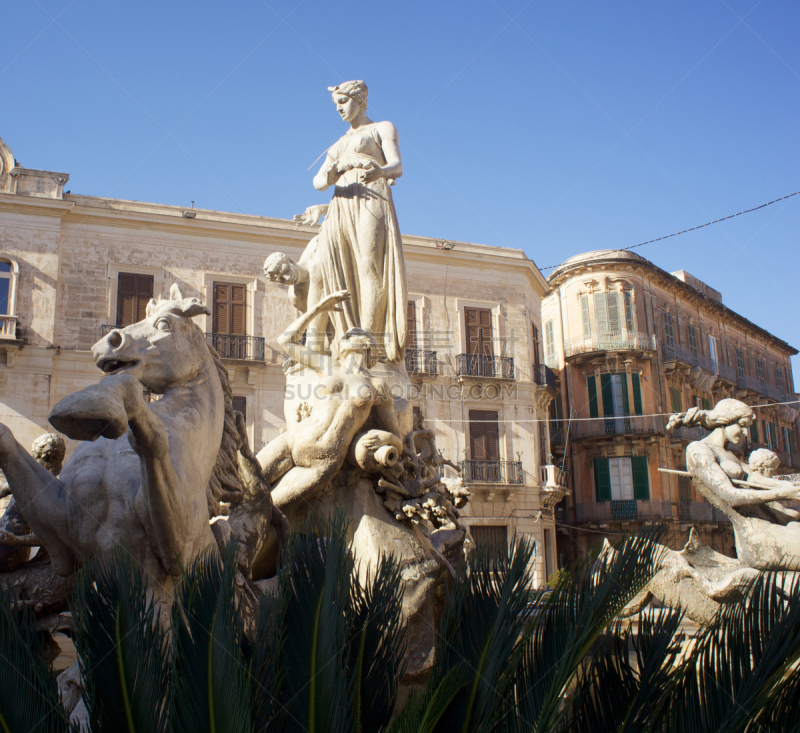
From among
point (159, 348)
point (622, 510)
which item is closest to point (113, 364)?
point (159, 348)

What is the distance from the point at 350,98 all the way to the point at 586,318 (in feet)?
92.0

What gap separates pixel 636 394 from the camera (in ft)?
104

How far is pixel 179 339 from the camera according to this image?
3.68 meters

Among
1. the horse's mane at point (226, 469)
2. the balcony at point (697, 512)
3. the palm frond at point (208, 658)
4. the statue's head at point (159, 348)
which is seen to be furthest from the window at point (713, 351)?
the palm frond at point (208, 658)

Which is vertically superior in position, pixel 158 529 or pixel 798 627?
pixel 158 529

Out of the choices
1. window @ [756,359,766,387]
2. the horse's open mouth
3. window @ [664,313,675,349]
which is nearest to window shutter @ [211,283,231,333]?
window @ [664,313,675,349]

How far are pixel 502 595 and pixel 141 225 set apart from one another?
75.3 feet

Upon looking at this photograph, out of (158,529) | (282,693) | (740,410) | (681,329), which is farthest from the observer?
(681,329)

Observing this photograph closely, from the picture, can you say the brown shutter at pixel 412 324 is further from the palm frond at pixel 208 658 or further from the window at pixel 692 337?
the palm frond at pixel 208 658

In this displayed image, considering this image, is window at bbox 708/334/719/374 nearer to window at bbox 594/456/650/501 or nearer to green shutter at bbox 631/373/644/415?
green shutter at bbox 631/373/644/415

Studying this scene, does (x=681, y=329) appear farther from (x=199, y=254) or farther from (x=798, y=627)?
(x=798, y=627)

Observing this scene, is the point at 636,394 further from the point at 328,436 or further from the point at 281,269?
the point at 328,436

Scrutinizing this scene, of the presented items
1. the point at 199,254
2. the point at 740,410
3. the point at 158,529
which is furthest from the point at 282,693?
the point at 199,254

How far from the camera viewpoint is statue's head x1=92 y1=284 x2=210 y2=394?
11.2ft
